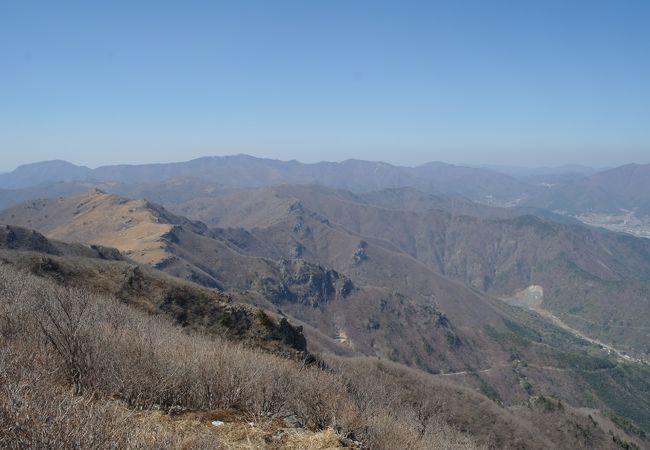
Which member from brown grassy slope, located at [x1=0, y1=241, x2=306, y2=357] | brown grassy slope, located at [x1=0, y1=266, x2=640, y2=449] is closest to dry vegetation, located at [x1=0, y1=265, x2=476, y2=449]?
brown grassy slope, located at [x1=0, y1=266, x2=640, y2=449]

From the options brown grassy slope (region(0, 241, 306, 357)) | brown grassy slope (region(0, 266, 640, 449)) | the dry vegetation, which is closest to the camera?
the dry vegetation

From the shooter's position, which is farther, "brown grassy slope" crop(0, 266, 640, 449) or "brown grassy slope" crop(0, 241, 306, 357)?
"brown grassy slope" crop(0, 241, 306, 357)

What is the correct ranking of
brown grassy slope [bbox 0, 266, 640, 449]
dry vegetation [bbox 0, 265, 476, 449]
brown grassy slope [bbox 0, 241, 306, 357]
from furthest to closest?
brown grassy slope [bbox 0, 241, 306, 357], brown grassy slope [bbox 0, 266, 640, 449], dry vegetation [bbox 0, 265, 476, 449]

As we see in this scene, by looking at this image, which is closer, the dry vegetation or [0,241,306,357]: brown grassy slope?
the dry vegetation

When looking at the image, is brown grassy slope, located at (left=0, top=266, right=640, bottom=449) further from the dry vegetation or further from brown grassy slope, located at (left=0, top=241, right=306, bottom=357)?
brown grassy slope, located at (left=0, top=241, right=306, bottom=357)

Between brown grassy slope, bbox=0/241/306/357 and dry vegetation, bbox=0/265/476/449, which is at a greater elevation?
dry vegetation, bbox=0/265/476/449

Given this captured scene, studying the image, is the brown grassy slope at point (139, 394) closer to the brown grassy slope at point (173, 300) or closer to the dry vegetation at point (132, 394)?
the dry vegetation at point (132, 394)

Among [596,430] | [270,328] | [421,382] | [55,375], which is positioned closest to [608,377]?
[596,430]

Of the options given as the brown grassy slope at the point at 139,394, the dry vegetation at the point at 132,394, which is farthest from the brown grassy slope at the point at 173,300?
the dry vegetation at the point at 132,394

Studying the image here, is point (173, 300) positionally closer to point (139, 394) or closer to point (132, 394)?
point (132, 394)
